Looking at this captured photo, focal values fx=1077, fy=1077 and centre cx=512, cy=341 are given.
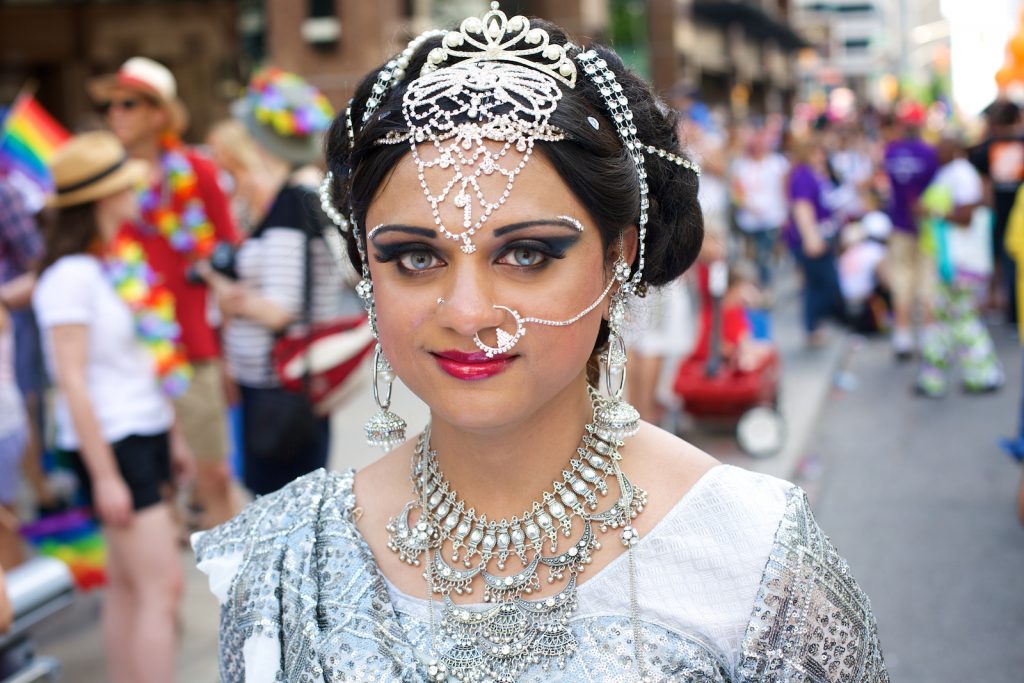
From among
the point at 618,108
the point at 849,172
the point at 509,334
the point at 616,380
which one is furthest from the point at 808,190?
the point at 509,334

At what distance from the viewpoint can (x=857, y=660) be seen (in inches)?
63.0

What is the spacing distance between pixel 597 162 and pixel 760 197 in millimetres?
10833

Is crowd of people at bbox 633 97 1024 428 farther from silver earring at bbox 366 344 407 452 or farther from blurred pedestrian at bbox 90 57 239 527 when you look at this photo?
silver earring at bbox 366 344 407 452

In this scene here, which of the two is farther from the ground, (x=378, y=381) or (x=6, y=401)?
(x=378, y=381)

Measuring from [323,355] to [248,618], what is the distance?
6.83ft

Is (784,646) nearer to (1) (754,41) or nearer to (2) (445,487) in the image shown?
(2) (445,487)

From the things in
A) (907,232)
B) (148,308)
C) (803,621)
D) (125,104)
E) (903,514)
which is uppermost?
(125,104)

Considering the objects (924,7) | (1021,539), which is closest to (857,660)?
(1021,539)

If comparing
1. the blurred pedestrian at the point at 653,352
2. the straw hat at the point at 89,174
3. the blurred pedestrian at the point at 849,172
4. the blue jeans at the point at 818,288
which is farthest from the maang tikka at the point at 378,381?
the blurred pedestrian at the point at 849,172

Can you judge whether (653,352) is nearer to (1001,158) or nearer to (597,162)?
(1001,158)

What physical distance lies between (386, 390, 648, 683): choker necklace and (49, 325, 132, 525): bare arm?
6.00 ft

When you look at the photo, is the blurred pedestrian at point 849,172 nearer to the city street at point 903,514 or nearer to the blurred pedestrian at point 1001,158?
the blurred pedestrian at point 1001,158

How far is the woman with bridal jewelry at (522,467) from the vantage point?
1.52 meters

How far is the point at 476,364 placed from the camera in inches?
59.6
